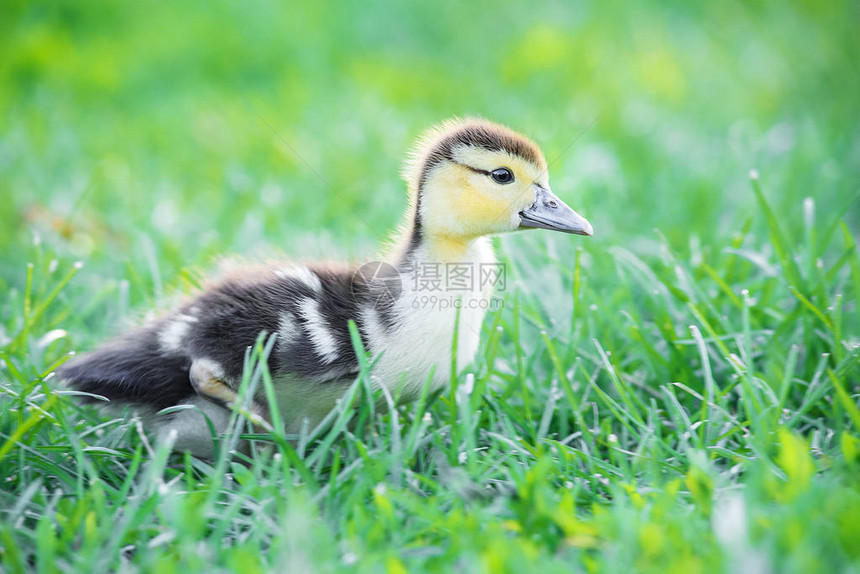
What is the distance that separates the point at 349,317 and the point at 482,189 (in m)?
0.41

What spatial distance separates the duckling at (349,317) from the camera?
1.73 meters

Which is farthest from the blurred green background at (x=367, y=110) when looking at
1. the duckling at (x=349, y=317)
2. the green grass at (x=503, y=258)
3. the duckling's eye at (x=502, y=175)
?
the duckling's eye at (x=502, y=175)

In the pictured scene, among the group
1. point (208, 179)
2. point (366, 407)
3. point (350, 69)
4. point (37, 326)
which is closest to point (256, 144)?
point (208, 179)

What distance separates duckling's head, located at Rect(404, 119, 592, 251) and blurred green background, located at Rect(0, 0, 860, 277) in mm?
603

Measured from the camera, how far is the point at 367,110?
3.84 meters

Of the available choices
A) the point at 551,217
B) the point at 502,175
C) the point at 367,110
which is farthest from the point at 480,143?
the point at 367,110

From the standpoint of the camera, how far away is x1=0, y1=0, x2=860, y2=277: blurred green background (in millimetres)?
2992

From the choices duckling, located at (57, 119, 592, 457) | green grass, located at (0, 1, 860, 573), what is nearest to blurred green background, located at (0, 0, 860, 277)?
green grass, located at (0, 1, 860, 573)

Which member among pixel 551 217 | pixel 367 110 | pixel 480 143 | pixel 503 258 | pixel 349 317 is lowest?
pixel 349 317

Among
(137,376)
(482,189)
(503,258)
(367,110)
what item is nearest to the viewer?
(137,376)

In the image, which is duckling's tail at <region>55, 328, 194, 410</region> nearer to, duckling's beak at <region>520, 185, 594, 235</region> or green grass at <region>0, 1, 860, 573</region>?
green grass at <region>0, 1, 860, 573</region>

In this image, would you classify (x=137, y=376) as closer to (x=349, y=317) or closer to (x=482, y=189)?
(x=349, y=317)

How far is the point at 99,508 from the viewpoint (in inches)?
57.4

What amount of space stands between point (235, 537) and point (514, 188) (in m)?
0.95
